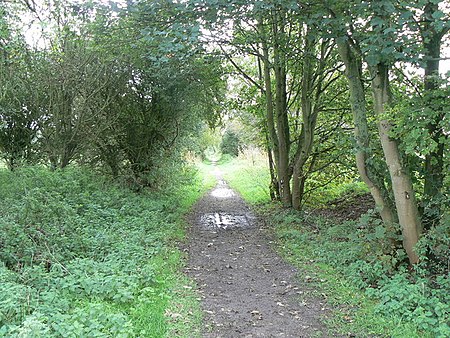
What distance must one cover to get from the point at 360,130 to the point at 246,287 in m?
3.43

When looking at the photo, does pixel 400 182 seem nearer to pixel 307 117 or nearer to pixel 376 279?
pixel 376 279

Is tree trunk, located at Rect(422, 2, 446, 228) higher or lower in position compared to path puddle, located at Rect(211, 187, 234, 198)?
higher

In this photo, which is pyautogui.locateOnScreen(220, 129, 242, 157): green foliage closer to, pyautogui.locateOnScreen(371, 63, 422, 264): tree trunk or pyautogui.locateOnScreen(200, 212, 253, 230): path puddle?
pyautogui.locateOnScreen(200, 212, 253, 230): path puddle

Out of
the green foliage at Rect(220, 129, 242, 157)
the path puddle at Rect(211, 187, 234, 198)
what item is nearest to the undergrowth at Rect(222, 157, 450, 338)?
the path puddle at Rect(211, 187, 234, 198)

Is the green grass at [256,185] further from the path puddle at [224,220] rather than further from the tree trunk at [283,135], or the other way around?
the path puddle at [224,220]

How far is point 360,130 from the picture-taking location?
7074 millimetres

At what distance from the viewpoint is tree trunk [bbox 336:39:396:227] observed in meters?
6.94

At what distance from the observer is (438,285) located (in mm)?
5582

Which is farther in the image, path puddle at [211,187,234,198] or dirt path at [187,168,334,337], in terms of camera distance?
path puddle at [211,187,234,198]

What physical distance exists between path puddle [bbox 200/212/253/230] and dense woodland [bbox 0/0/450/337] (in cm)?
149

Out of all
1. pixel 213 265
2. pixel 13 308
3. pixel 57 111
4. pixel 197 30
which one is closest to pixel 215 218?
pixel 213 265

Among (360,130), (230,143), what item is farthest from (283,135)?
(230,143)

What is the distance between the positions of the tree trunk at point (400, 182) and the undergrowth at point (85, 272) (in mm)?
3617

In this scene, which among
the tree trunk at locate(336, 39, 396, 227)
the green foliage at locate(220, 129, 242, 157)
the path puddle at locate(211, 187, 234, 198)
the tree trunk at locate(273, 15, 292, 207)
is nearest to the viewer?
the tree trunk at locate(336, 39, 396, 227)
